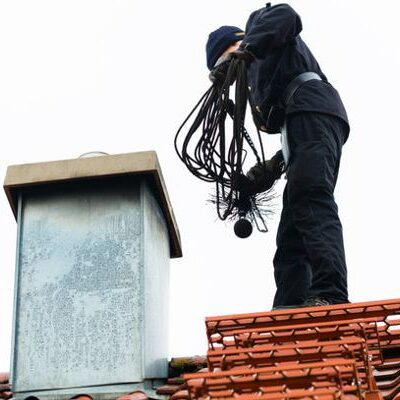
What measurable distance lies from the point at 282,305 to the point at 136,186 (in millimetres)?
872

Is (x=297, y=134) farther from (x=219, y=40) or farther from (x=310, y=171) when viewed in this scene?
(x=219, y=40)

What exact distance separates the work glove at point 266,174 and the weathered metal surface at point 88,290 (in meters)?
0.59

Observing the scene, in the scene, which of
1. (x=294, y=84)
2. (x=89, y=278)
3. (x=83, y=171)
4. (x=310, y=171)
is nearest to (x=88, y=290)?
(x=89, y=278)

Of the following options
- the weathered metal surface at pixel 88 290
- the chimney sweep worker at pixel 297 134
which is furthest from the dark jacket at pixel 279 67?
the weathered metal surface at pixel 88 290

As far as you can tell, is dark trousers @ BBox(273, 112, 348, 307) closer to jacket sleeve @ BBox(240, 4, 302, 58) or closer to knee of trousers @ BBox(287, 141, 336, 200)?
knee of trousers @ BBox(287, 141, 336, 200)

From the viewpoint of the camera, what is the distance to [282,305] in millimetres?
4980

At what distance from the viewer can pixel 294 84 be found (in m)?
5.05

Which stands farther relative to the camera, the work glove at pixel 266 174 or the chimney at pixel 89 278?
the work glove at pixel 266 174

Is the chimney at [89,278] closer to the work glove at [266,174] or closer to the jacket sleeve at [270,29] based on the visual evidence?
the work glove at [266,174]

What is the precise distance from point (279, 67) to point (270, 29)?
28 cm

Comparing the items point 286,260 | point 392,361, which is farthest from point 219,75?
point 392,361

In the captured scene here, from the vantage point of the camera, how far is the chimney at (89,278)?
449 centimetres

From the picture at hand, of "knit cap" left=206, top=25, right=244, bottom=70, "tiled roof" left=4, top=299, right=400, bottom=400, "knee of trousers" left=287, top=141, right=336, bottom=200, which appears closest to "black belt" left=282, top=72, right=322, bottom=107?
"knee of trousers" left=287, top=141, right=336, bottom=200

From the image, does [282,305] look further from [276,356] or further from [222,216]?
[276,356]
